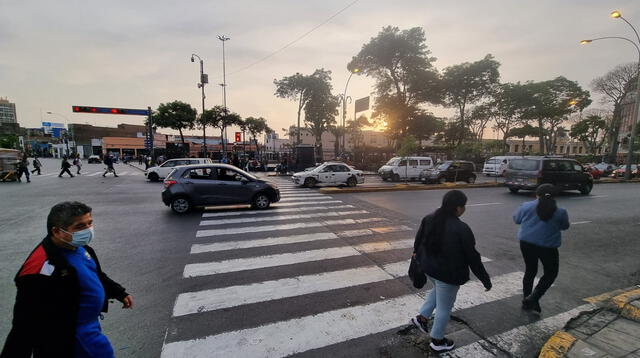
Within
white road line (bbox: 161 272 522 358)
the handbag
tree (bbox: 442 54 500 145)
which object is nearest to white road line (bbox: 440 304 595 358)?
white road line (bbox: 161 272 522 358)

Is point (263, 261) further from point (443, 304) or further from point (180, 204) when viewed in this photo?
point (180, 204)

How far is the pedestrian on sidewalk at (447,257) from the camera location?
8.71ft

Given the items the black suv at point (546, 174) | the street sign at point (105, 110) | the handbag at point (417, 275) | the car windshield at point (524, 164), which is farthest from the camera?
the street sign at point (105, 110)

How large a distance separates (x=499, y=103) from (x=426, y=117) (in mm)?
16264

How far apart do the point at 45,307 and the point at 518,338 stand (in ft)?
14.0

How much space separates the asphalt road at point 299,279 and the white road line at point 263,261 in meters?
0.03

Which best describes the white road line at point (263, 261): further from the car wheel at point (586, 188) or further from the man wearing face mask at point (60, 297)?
the car wheel at point (586, 188)

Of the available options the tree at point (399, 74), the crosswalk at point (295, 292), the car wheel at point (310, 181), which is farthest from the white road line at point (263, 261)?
the tree at point (399, 74)

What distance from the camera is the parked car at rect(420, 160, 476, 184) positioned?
1933 cm

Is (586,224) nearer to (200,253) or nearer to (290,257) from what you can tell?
(290,257)

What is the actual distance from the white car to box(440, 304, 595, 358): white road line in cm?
1339

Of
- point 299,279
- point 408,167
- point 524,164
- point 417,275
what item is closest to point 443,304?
point 417,275

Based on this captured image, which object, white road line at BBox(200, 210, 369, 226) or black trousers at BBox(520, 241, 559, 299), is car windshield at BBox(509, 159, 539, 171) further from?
black trousers at BBox(520, 241, 559, 299)

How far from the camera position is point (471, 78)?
3822 cm
